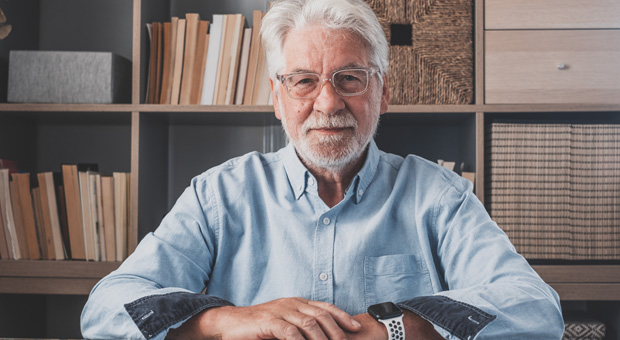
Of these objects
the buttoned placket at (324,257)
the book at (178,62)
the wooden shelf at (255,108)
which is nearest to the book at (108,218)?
the wooden shelf at (255,108)

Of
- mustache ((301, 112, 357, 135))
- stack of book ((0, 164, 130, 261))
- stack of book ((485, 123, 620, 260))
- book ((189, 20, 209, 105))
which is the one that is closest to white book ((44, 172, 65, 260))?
stack of book ((0, 164, 130, 261))

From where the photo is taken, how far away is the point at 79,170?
5.70 feet

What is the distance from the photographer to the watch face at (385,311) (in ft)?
2.79

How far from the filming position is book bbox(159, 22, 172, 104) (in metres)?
1.76

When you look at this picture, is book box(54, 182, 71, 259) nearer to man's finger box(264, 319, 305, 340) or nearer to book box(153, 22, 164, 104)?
book box(153, 22, 164, 104)

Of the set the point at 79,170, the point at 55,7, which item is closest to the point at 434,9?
the point at 79,170

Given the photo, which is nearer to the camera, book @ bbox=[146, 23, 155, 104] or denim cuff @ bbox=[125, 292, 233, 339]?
denim cuff @ bbox=[125, 292, 233, 339]

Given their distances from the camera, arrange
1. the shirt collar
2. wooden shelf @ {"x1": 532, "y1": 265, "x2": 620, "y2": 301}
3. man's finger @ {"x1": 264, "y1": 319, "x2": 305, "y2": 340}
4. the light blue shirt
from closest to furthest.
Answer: man's finger @ {"x1": 264, "y1": 319, "x2": 305, "y2": 340}
the light blue shirt
the shirt collar
wooden shelf @ {"x1": 532, "y1": 265, "x2": 620, "y2": 301}

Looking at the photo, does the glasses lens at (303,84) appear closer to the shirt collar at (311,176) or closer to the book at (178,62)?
the shirt collar at (311,176)

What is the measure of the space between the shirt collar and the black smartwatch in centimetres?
34

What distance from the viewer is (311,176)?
1.18 meters

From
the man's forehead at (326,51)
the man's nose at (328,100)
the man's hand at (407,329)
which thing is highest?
the man's forehead at (326,51)

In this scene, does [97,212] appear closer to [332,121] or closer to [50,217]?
[50,217]

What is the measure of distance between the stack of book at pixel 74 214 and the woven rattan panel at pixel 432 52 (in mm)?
976
